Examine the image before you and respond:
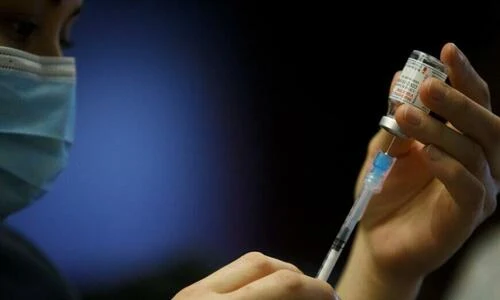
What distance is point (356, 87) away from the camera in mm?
1795

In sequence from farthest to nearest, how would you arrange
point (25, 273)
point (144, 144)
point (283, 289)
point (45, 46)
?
point (144, 144), point (45, 46), point (283, 289), point (25, 273)

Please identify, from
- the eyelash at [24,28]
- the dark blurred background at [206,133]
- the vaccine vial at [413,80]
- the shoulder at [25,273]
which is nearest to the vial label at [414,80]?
the vaccine vial at [413,80]

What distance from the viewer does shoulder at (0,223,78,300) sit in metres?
0.56

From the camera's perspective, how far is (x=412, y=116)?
788 millimetres

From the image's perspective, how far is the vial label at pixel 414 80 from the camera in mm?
795

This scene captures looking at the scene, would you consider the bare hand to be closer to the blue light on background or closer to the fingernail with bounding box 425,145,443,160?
the fingernail with bounding box 425,145,443,160

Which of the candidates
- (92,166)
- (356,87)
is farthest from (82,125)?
(356,87)

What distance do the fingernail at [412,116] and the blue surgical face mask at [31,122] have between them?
0.54 m

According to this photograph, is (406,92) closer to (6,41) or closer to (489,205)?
(489,205)

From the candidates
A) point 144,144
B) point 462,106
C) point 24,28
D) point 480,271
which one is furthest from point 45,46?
point 480,271

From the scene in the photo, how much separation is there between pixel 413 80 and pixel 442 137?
78mm

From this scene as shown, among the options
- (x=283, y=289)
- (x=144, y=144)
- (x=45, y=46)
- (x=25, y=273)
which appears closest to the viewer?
(x=25, y=273)

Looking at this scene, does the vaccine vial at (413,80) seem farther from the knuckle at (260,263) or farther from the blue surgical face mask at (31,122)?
the blue surgical face mask at (31,122)

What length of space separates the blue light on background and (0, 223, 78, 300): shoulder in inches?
47.1
